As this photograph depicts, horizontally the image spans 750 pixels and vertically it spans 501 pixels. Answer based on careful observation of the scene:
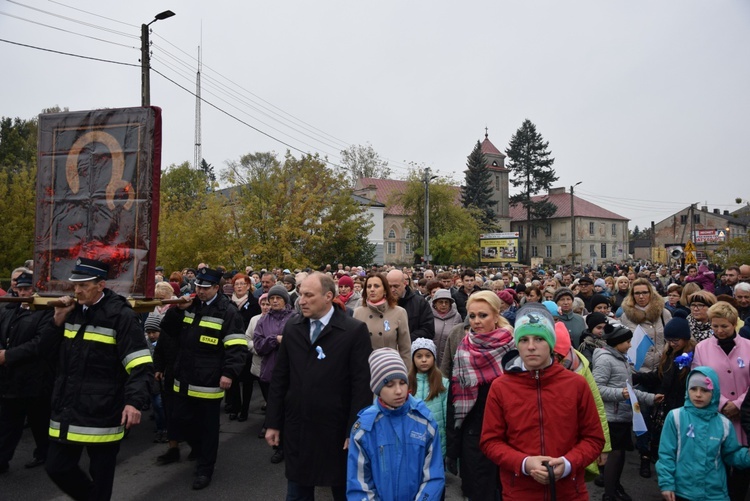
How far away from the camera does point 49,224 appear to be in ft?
17.4

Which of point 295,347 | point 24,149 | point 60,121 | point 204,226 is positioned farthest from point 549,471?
point 24,149

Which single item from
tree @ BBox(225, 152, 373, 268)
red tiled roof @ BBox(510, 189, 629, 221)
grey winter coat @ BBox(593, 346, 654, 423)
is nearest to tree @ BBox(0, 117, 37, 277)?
tree @ BBox(225, 152, 373, 268)

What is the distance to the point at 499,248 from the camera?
196 ft

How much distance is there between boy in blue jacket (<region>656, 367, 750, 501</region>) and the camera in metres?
4.16

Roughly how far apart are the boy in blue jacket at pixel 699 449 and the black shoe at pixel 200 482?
166 inches

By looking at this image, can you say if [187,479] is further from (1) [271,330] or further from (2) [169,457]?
(1) [271,330]

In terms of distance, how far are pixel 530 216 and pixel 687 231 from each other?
30780mm

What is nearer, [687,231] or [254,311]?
[254,311]

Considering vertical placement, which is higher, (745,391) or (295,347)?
(295,347)

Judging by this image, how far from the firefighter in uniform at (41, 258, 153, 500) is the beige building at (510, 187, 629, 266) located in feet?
287

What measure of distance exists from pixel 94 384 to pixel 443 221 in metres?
55.8

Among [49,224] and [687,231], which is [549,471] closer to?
[49,224]

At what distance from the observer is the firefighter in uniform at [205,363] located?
5898mm

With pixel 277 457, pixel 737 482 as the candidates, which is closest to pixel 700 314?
pixel 737 482
